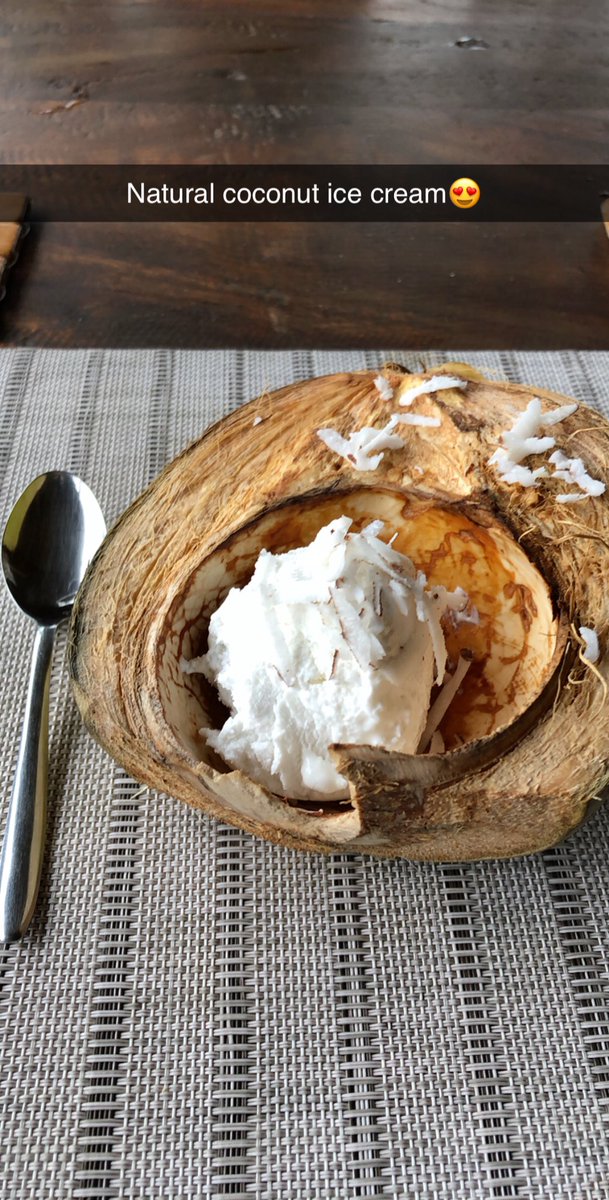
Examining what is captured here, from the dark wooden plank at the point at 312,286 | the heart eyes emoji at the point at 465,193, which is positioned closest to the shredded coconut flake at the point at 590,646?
the dark wooden plank at the point at 312,286

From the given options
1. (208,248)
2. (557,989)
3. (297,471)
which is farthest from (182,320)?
(557,989)

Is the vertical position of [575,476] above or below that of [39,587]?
above

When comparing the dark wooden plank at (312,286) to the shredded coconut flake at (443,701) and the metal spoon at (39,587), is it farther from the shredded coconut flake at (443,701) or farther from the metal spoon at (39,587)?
the shredded coconut flake at (443,701)

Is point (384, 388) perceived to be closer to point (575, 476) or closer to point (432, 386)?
point (432, 386)

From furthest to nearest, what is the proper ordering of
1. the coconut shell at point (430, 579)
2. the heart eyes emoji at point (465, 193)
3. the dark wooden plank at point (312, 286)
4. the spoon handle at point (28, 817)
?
the heart eyes emoji at point (465, 193)
the dark wooden plank at point (312, 286)
the spoon handle at point (28, 817)
the coconut shell at point (430, 579)

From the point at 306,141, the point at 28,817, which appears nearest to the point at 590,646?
the point at 28,817

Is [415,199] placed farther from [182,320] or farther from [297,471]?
[297,471]
